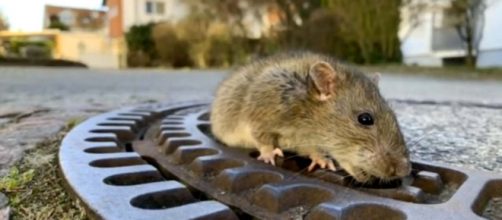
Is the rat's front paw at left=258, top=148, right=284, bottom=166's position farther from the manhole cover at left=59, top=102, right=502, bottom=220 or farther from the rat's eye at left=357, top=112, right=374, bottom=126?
the rat's eye at left=357, top=112, right=374, bottom=126

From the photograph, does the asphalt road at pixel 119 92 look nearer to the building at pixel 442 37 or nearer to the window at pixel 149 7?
the building at pixel 442 37

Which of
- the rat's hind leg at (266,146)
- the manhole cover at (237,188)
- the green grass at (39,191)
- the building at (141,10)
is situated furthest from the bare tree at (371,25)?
the building at (141,10)

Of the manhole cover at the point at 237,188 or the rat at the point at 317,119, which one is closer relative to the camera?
the manhole cover at the point at 237,188

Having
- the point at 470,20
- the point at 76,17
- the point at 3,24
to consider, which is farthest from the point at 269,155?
the point at 76,17

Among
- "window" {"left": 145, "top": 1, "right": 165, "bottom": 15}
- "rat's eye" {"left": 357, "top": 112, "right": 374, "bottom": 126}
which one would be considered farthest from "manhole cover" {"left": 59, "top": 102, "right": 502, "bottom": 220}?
"window" {"left": 145, "top": 1, "right": 165, "bottom": 15}

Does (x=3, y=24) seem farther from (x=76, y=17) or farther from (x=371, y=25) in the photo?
(x=371, y=25)

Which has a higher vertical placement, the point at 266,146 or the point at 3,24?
the point at 3,24

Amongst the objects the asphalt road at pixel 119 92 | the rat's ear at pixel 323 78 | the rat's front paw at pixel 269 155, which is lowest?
the asphalt road at pixel 119 92
